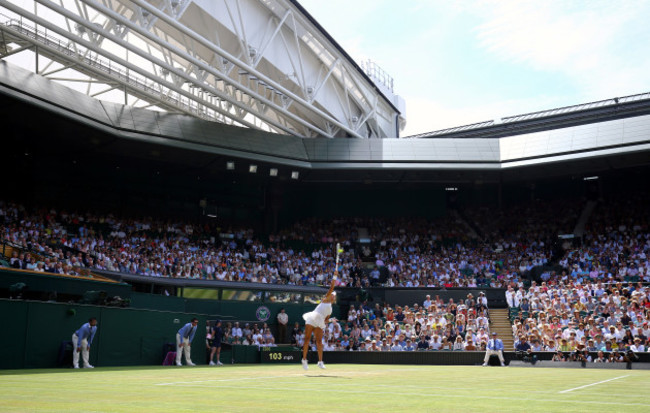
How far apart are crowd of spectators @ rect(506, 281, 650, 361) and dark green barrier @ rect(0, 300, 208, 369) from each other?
49.9ft

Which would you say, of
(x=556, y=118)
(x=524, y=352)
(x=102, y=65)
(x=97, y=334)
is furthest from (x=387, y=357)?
(x=556, y=118)

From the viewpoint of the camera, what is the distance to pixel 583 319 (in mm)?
29625

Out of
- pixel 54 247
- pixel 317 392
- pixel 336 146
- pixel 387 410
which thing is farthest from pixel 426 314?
pixel 387 410

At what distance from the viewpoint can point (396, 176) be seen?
4609 centimetres

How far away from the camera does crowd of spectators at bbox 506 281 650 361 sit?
2583cm

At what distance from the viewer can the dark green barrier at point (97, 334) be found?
1683 centimetres

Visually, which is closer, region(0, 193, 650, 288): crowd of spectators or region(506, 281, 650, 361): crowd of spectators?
region(506, 281, 650, 361): crowd of spectators

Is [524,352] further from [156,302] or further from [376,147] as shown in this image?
[376,147]

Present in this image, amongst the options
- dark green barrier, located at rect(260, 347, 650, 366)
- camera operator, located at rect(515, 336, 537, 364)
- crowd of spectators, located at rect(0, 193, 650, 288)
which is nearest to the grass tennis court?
camera operator, located at rect(515, 336, 537, 364)

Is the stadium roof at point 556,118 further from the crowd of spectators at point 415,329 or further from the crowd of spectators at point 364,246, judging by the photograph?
the crowd of spectators at point 415,329

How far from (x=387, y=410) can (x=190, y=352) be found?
59.2 ft

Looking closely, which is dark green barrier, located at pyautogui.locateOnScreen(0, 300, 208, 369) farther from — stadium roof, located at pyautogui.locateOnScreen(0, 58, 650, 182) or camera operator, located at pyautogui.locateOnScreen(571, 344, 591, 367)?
camera operator, located at pyautogui.locateOnScreen(571, 344, 591, 367)

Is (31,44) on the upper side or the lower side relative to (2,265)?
upper

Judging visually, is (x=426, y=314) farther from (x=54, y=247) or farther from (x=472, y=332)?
(x=54, y=247)
